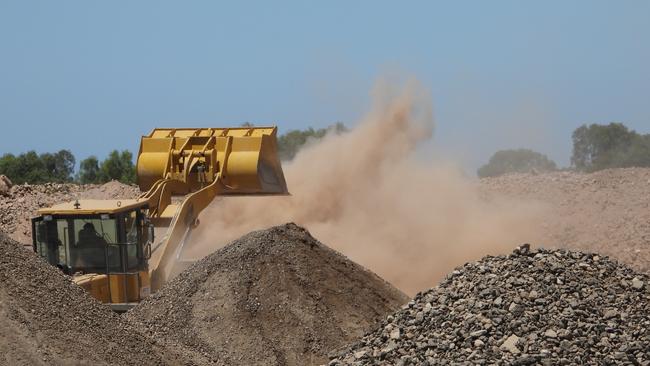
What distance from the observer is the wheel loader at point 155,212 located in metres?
17.0

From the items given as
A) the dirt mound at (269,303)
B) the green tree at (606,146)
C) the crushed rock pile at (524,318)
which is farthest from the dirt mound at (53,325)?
the green tree at (606,146)

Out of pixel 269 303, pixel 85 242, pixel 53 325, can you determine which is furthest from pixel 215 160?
pixel 53 325

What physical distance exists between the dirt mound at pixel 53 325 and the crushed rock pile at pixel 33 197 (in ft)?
57.0

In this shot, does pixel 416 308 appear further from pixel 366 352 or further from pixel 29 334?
pixel 29 334

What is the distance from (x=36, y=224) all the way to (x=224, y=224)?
1094 cm

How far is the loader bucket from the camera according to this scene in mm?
21141

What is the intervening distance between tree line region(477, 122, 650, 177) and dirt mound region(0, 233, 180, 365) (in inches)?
1556

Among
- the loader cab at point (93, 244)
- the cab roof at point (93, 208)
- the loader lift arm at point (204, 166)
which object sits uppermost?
the loader lift arm at point (204, 166)

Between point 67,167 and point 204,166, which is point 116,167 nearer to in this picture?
point 67,167

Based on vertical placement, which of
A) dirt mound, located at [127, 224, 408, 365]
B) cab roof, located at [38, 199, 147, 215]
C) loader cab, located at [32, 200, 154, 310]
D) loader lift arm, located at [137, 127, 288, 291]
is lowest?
dirt mound, located at [127, 224, 408, 365]

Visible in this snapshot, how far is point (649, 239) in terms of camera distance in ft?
89.6

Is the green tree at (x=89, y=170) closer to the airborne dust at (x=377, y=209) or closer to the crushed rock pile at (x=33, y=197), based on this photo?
the crushed rock pile at (x=33, y=197)

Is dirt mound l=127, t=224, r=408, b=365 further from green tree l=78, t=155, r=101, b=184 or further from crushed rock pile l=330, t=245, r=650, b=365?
green tree l=78, t=155, r=101, b=184

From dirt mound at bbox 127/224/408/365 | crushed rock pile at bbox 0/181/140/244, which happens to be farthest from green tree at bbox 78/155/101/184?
dirt mound at bbox 127/224/408/365
